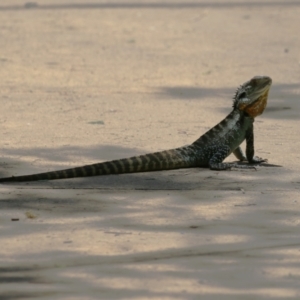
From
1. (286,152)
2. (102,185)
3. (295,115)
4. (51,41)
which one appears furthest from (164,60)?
(102,185)

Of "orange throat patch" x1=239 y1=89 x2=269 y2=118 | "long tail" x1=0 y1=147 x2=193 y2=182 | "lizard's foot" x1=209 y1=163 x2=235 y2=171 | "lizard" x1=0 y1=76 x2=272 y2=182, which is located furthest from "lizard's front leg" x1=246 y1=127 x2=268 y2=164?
"long tail" x1=0 y1=147 x2=193 y2=182

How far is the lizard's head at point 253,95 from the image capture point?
8477 millimetres

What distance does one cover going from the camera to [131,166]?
7.82 m

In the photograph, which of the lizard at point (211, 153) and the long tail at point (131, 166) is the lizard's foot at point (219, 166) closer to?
the lizard at point (211, 153)

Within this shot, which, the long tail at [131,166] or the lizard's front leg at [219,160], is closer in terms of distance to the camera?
the long tail at [131,166]

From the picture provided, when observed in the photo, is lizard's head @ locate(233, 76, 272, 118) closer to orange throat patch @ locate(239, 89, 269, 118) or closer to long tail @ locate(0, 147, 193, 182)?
orange throat patch @ locate(239, 89, 269, 118)

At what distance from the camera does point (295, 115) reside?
10703 millimetres

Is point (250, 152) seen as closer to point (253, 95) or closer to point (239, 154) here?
point (239, 154)

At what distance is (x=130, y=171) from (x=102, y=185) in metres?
0.45

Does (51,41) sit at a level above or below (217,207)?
above

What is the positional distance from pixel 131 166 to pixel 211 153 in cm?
73

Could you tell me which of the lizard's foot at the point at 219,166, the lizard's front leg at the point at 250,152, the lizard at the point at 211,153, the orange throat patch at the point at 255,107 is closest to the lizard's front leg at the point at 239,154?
the lizard at the point at 211,153

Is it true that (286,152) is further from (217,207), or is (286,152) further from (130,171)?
(217,207)

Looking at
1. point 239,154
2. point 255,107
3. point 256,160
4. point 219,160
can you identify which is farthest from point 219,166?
point 255,107
